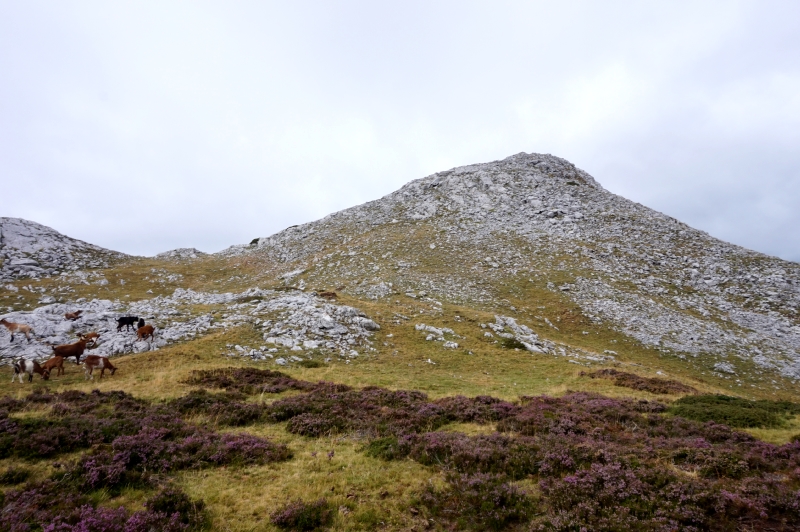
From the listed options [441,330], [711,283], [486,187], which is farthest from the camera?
[486,187]

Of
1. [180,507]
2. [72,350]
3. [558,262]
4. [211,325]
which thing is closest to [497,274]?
[558,262]

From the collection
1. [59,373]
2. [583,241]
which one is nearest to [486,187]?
[583,241]

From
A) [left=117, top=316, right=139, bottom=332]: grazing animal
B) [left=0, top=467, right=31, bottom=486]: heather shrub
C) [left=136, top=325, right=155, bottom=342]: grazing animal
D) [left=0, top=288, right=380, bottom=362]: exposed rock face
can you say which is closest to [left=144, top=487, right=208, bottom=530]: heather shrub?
[left=0, top=467, right=31, bottom=486]: heather shrub

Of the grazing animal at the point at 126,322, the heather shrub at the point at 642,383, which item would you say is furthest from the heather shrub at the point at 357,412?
the grazing animal at the point at 126,322

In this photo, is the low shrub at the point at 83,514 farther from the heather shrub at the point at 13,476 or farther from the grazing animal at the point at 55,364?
the grazing animal at the point at 55,364

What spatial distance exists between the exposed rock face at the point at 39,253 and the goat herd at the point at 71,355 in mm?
33049

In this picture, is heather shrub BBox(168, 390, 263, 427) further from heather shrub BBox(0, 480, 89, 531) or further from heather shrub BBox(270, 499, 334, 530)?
heather shrub BBox(270, 499, 334, 530)

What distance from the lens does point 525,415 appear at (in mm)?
16719

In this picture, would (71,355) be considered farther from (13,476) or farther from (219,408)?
(13,476)

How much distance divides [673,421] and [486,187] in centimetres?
7558

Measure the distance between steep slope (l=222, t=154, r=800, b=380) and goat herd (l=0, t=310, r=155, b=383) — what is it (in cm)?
2482

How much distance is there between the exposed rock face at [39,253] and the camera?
52281 mm

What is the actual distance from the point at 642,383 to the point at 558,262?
115 ft

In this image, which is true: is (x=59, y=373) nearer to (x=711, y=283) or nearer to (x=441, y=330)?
(x=441, y=330)
